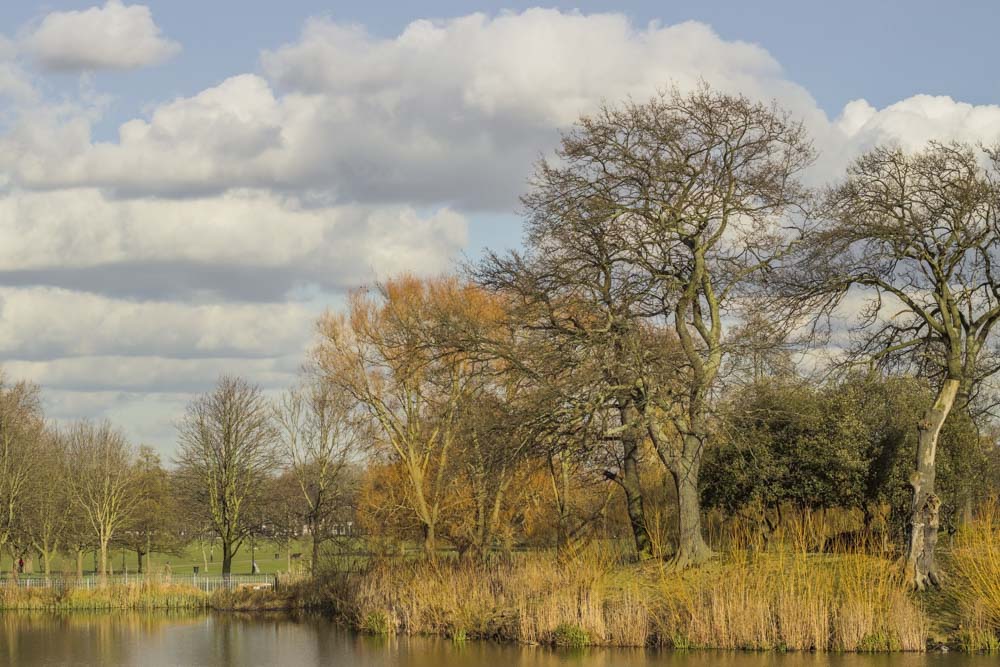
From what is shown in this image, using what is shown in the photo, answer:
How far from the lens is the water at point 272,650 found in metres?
21.8

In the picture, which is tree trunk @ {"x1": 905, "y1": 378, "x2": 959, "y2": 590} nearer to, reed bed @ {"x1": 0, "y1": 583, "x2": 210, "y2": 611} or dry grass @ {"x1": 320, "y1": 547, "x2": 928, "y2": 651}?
dry grass @ {"x1": 320, "y1": 547, "x2": 928, "y2": 651}

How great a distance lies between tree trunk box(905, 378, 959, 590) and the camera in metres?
23.6

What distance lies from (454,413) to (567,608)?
47.4 ft

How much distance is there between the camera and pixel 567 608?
25.0 m

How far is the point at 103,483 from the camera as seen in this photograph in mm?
49750

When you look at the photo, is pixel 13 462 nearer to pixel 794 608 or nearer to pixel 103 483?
pixel 103 483

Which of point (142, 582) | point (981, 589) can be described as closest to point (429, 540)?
point (142, 582)

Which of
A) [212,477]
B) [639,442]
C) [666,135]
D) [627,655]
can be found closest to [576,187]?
[666,135]

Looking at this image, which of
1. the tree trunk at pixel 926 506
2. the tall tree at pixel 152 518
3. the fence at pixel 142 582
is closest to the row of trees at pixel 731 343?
the tree trunk at pixel 926 506

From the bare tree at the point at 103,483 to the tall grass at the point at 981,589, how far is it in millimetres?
34051

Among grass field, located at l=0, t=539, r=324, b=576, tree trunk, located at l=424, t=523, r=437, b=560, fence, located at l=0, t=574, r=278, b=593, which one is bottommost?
grass field, located at l=0, t=539, r=324, b=576

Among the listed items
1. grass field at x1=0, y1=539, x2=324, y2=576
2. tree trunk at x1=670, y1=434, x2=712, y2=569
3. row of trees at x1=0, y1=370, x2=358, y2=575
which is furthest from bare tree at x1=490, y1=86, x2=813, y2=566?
grass field at x1=0, y1=539, x2=324, y2=576

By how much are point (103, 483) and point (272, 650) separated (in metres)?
24.1

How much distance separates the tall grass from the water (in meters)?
0.68
